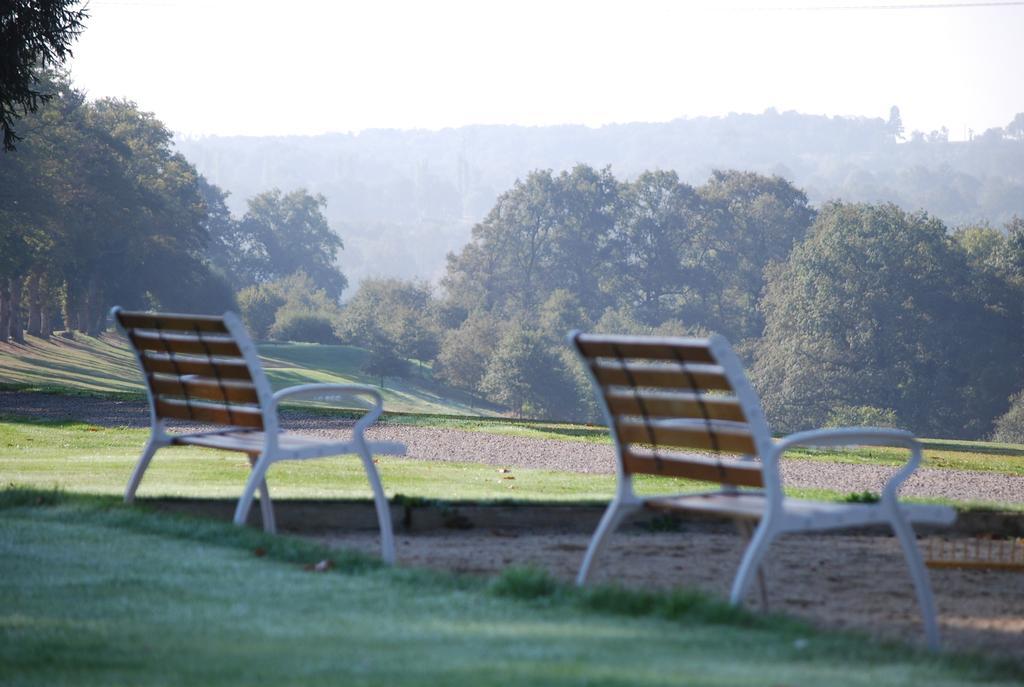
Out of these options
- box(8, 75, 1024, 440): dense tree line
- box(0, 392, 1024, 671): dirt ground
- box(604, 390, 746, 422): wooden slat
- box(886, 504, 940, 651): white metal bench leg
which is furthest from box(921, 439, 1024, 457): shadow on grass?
box(8, 75, 1024, 440): dense tree line

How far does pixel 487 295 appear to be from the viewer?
10831 centimetres

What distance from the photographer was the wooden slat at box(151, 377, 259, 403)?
5473 millimetres

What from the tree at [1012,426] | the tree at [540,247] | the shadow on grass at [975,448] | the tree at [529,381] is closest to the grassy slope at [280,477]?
the shadow on grass at [975,448]

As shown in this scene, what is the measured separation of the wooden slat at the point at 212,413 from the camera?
5543 mm

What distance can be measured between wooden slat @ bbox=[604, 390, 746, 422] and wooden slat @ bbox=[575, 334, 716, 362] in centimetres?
15

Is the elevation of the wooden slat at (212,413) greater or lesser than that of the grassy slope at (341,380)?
greater

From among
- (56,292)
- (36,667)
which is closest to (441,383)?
(56,292)

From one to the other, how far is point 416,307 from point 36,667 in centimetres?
10591

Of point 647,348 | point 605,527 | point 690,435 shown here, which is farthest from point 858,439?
point 605,527

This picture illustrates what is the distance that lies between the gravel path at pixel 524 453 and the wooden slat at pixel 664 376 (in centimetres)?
698

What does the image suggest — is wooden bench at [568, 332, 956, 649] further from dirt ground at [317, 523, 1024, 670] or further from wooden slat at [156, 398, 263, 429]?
wooden slat at [156, 398, 263, 429]

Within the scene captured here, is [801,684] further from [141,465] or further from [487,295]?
[487,295]

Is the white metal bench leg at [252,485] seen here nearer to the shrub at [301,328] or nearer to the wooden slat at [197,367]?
the wooden slat at [197,367]

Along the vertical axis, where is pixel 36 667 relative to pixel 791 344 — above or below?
above
